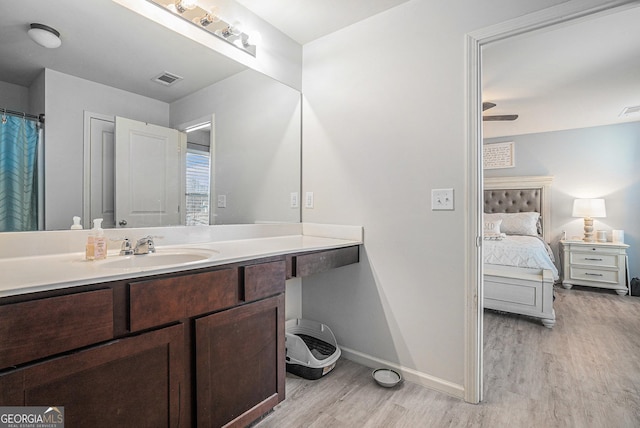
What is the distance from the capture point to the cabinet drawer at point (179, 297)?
1.04 m

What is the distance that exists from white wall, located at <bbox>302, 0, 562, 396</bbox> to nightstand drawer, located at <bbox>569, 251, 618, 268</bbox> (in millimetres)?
3598

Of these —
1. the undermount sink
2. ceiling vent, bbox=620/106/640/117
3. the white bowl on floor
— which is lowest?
the white bowl on floor

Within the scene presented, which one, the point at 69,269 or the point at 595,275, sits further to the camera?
the point at 595,275

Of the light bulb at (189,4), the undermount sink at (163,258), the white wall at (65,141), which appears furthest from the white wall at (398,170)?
the white wall at (65,141)

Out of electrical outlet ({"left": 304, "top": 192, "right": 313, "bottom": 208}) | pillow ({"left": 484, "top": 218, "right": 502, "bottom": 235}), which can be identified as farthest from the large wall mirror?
pillow ({"left": 484, "top": 218, "right": 502, "bottom": 235})

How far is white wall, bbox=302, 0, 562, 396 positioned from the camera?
172cm

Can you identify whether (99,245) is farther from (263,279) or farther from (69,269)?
(263,279)

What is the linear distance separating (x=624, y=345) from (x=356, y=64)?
9.68 ft

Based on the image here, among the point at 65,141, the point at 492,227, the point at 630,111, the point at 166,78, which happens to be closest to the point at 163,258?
the point at 65,141

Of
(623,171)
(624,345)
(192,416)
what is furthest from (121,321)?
(623,171)

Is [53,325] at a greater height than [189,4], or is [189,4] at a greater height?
[189,4]

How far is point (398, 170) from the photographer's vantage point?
1.93 metres

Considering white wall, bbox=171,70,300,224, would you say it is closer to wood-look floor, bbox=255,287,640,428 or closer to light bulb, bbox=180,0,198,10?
light bulb, bbox=180,0,198,10

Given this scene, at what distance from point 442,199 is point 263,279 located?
107 cm
